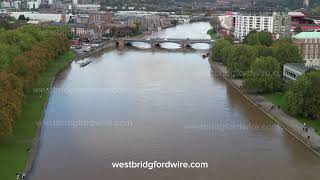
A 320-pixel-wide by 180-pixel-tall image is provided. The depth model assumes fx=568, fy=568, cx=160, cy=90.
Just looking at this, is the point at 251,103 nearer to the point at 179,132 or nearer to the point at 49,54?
the point at 179,132

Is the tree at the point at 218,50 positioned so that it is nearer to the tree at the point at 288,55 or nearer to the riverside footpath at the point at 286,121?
the tree at the point at 288,55

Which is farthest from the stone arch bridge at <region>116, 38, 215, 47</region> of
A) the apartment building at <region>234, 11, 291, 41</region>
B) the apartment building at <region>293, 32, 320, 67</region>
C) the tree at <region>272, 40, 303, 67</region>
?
the tree at <region>272, 40, 303, 67</region>

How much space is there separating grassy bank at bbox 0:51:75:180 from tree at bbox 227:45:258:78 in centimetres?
536

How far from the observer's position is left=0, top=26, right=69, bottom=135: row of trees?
9.35 m

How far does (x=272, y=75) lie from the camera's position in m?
14.1

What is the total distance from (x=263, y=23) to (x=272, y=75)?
15088 millimetres

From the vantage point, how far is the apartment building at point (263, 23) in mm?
27766

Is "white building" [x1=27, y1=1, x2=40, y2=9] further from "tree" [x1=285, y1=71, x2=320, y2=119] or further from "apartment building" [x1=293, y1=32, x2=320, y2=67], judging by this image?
"tree" [x1=285, y1=71, x2=320, y2=119]

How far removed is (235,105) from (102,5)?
4751cm

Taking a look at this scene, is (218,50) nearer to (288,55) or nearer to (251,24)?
(288,55)

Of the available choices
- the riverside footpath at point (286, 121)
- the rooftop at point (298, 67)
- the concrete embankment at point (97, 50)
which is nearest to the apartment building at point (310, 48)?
the rooftop at point (298, 67)

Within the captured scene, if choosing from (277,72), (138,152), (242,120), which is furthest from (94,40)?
(138,152)

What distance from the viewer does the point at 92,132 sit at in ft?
33.8

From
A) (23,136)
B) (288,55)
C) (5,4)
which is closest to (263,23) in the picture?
(288,55)
